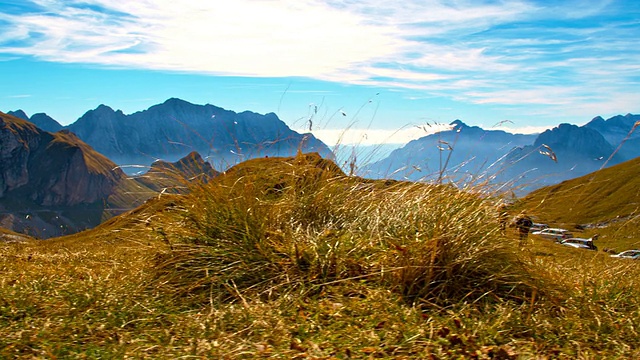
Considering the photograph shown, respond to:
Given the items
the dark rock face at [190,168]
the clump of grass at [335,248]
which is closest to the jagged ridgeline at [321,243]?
the clump of grass at [335,248]

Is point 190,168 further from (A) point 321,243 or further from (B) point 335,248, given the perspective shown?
(B) point 335,248

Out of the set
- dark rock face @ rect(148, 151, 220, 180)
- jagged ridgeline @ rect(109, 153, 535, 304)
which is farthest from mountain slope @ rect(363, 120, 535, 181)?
dark rock face @ rect(148, 151, 220, 180)

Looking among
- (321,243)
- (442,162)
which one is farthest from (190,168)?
(442,162)

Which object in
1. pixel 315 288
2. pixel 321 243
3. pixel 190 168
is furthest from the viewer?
pixel 190 168

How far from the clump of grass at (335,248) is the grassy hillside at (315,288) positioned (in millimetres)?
24

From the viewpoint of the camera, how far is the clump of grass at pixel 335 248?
5816mm

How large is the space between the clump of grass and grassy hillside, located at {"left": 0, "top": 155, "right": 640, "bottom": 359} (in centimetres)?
2

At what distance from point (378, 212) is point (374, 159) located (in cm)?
169

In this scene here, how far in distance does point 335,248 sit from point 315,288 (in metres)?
0.68

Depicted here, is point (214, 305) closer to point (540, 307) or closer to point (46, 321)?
point (46, 321)

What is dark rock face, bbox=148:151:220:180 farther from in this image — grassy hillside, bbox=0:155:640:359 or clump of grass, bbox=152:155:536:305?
clump of grass, bbox=152:155:536:305

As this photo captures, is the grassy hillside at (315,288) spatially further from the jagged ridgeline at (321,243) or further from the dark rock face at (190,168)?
the dark rock face at (190,168)

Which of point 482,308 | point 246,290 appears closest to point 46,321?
point 246,290

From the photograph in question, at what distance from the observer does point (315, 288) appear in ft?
19.1
